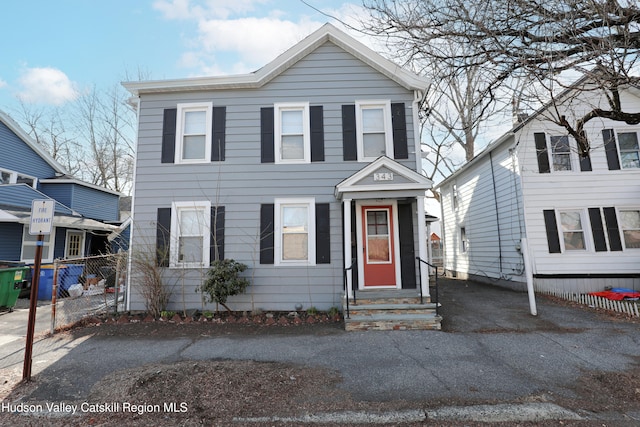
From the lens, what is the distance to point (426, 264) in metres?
7.29

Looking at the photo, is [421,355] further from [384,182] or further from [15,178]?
[15,178]

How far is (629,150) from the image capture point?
10.2m

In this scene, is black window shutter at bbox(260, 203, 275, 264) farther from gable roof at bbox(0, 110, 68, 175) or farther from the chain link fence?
gable roof at bbox(0, 110, 68, 175)

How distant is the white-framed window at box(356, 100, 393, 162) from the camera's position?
8.25 metres

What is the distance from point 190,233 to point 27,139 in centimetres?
1166

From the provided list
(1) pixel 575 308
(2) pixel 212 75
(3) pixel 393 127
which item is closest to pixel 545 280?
(1) pixel 575 308

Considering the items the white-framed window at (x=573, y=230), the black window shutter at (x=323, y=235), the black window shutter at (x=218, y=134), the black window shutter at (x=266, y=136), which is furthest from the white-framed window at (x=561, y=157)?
the black window shutter at (x=218, y=134)

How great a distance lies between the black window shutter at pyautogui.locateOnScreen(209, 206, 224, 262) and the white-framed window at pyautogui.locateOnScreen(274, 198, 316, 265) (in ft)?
4.64

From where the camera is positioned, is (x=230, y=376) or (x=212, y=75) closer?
(x=230, y=376)

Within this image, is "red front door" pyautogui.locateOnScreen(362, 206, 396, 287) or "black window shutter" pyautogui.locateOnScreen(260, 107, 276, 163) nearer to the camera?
"red front door" pyautogui.locateOnScreen(362, 206, 396, 287)

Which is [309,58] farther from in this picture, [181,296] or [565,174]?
[565,174]

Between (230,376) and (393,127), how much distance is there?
6.82 meters

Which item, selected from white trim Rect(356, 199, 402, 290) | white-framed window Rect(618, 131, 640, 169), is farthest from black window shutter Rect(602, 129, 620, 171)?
white trim Rect(356, 199, 402, 290)

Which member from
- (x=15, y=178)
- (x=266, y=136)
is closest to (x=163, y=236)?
(x=266, y=136)
